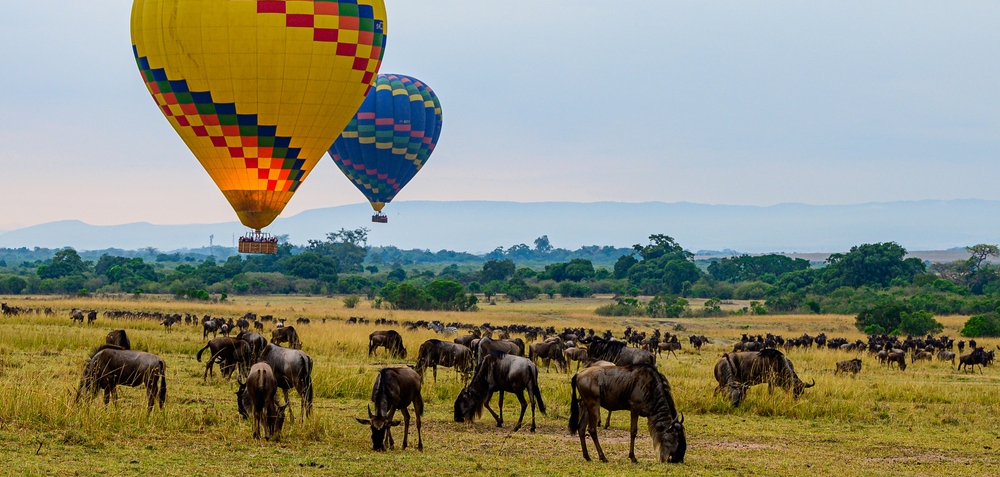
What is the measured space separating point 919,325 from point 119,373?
173ft

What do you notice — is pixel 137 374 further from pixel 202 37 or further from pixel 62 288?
pixel 62 288

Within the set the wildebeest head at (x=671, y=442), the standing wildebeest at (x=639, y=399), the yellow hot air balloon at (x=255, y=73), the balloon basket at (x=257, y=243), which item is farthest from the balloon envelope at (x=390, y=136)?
the wildebeest head at (x=671, y=442)

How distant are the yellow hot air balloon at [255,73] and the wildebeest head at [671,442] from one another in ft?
78.7

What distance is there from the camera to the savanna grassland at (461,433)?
42.8 ft

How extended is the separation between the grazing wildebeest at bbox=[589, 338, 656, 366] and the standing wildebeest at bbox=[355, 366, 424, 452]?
7.20 metres

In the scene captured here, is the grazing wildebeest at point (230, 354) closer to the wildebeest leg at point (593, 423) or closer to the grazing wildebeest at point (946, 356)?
the wildebeest leg at point (593, 423)

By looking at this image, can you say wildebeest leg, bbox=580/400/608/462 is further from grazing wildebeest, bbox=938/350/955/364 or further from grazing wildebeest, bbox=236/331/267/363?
grazing wildebeest, bbox=938/350/955/364

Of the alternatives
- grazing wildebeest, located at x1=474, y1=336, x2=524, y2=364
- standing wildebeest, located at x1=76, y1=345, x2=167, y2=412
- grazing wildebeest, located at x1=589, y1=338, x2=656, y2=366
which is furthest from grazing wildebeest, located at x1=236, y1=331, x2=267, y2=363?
grazing wildebeest, located at x1=589, y1=338, x2=656, y2=366

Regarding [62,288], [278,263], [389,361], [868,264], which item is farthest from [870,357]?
[278,263]

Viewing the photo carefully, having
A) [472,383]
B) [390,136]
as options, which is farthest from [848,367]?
[390,136]

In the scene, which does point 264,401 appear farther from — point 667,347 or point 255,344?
point 667,347

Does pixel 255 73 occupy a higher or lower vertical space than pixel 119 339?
higher

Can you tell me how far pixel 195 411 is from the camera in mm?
16234

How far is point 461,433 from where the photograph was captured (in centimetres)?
1636
